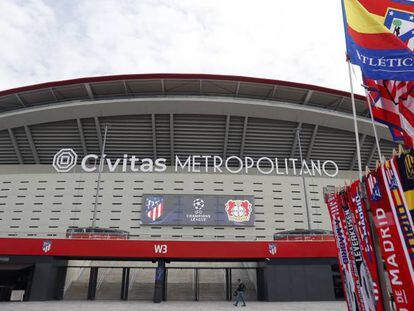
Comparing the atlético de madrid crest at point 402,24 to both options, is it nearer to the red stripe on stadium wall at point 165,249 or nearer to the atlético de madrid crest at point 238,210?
the red stripe on stadium wall at point 165,249

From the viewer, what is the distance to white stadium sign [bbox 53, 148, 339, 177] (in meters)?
34.5

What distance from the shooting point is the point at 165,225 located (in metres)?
32.1

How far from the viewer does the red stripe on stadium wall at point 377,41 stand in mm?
7656

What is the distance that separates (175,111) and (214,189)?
8.50 m

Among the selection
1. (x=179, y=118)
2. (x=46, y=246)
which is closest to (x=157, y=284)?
(x=46, y=246)

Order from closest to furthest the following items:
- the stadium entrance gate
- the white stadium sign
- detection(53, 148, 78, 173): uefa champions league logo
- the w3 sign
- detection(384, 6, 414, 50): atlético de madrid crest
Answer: detection(384, 6, 414, 50): atlético de madrid crest < the w3 sign < the stadium entrance gate < the white stadium sign < detection(53, 148, 78, 173): uefa champions league logo

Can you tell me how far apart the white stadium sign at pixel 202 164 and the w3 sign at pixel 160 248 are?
1447 cm

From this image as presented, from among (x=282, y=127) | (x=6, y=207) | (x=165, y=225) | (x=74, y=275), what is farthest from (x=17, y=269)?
(x=282, y=127)

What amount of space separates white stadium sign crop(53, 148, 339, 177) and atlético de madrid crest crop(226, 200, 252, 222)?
3241mm

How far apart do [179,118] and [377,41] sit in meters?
26.7

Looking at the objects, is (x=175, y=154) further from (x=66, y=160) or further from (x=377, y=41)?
(x=377, y=41)

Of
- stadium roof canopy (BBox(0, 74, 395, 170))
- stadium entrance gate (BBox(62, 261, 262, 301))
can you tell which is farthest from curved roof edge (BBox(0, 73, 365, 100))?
stadium entrance gate (BBox(62, 261, 262, 301))

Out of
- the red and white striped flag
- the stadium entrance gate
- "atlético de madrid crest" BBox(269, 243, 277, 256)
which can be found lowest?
the stadium entrance gate

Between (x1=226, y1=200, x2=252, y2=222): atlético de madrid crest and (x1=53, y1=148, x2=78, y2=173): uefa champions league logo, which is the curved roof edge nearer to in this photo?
(x1=53, y1=148, x2=78, y2=173): uefa champions league logo
